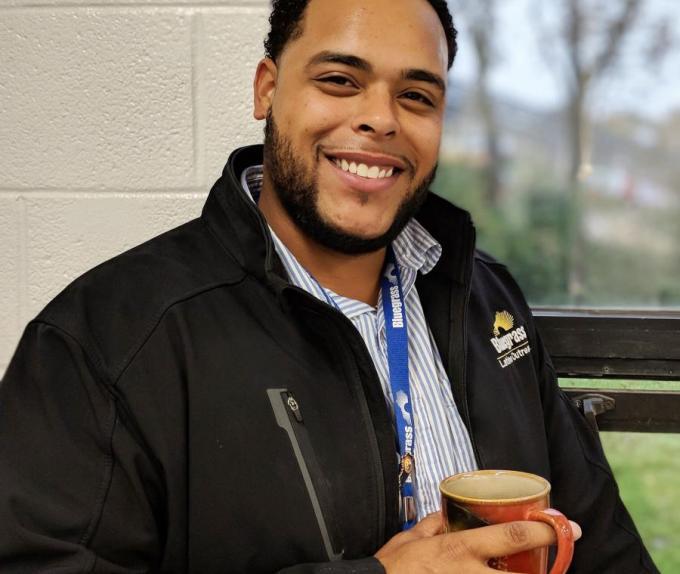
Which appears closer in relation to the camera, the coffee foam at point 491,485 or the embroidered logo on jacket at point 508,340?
the coffee foam at point 491,485

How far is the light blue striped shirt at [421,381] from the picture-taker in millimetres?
1243

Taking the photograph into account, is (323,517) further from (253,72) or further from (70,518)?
(253,72)

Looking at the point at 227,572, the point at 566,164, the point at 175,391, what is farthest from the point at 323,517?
the point at 566,164

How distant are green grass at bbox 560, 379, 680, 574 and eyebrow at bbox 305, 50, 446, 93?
2.52 ft

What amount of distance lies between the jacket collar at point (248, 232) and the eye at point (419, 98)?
0.22m

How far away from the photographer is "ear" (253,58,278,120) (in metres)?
1.37

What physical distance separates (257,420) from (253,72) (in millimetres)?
757

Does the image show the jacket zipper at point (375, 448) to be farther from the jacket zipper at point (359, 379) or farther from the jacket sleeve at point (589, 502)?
the jacket sleeve at point (589, 502)

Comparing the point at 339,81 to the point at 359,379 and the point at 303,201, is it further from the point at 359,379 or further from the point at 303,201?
the point at 359,379

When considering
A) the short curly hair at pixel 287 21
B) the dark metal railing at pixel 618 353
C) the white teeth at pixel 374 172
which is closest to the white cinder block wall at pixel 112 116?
the short curly hair at pixel 287 21

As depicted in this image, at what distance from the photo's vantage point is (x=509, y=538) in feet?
2.95

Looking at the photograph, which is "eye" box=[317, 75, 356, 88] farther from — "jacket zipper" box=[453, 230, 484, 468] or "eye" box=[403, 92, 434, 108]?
"jacket zipper" box=[453, 230, 484, 468]

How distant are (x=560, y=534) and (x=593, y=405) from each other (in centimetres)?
83

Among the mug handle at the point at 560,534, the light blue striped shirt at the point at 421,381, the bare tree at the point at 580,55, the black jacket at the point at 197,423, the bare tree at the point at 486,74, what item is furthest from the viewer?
the bare tree at the point at 580,55
